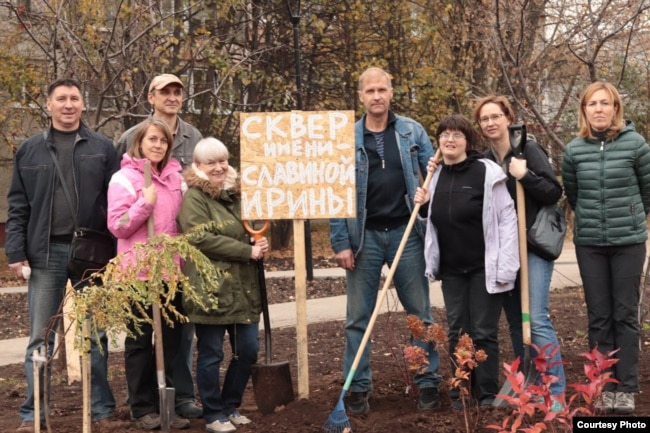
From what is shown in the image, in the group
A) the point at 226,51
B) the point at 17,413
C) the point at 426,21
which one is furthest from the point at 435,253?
the point at 426,21

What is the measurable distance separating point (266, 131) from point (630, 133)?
2200mm

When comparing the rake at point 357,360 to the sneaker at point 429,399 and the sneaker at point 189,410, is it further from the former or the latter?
the sneaker at point 189,410

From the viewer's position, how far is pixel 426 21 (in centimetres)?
1747

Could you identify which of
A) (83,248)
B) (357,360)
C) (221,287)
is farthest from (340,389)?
(83,248)

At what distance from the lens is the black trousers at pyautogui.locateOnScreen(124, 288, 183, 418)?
5.98m

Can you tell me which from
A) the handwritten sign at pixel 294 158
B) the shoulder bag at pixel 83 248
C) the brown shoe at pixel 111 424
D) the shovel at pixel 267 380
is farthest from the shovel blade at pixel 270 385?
the shoulder bag at pixel 83 248

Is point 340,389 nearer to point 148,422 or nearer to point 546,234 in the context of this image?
point 148,422

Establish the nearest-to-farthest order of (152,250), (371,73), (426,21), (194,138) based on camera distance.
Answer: (152,250)
(371,73)
(194,138)
(426,21)

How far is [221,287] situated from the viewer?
5.84m

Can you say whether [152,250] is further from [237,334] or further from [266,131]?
[266,131]

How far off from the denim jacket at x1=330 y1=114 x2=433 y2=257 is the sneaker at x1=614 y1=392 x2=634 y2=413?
1.49 meters

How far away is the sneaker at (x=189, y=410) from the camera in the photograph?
20.5 ft

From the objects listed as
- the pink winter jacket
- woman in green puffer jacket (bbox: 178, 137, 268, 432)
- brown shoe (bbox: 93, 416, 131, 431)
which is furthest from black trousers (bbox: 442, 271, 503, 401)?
brown shoe (bbox: 93, 416, 131, 431)

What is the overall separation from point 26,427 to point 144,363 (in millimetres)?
767
